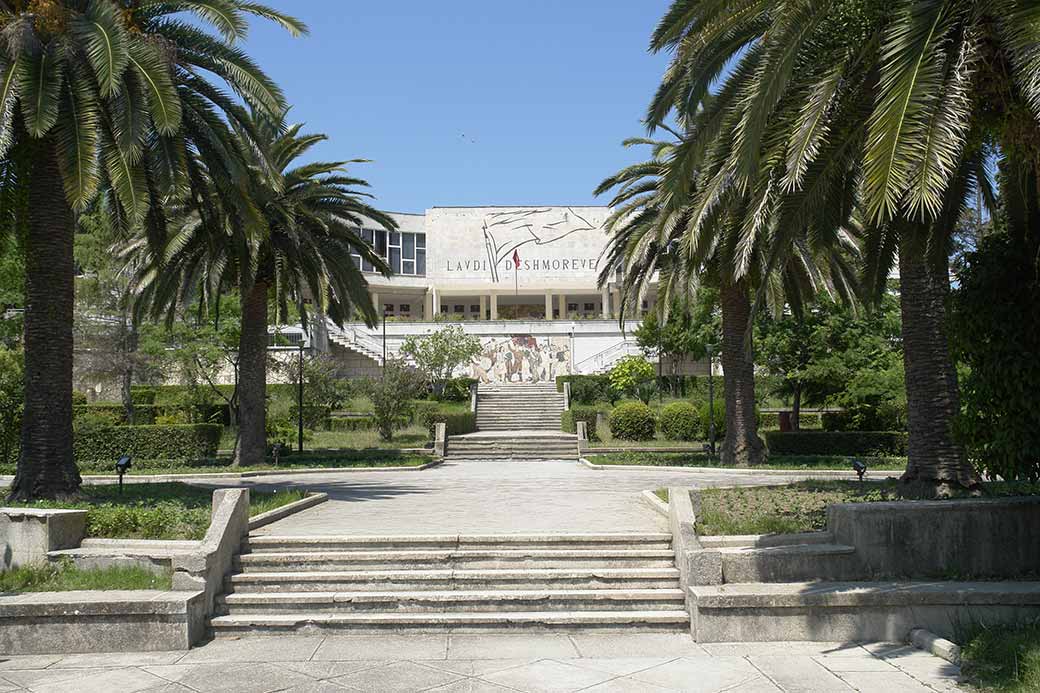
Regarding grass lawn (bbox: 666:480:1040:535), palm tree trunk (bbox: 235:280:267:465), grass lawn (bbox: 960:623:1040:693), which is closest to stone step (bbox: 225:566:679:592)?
grass lawn (bbox: 666:480:1040:535)

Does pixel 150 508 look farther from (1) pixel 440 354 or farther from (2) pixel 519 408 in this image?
(1) pixel 440 354

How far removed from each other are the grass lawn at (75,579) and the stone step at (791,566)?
18.2 feet

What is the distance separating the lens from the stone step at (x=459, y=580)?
8.87 meters

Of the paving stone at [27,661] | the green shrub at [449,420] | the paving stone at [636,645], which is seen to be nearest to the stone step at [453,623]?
the paving stone at [636,645]

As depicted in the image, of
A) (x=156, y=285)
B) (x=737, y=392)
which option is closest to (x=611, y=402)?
(x=737, y=392)

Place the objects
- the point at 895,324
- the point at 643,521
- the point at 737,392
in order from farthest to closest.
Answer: the point at 895,324, the point at 737,392, the point at 643,521

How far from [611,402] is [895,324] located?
588 inches

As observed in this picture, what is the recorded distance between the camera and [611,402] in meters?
39.3

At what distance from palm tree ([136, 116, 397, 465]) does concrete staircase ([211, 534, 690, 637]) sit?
11.3 metres

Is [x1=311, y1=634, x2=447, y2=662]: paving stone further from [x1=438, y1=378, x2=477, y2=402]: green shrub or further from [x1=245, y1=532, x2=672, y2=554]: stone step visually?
[x1=438, y1=378, x2=477, y2=402]: green shrub

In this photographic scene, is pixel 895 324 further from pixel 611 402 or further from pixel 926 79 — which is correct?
pixel 926 79

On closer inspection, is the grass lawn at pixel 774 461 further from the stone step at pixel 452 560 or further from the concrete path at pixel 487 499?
the stone step at pixel 452 560

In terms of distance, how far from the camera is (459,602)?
851 centimetres

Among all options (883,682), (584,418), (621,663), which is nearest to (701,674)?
(621,663)
